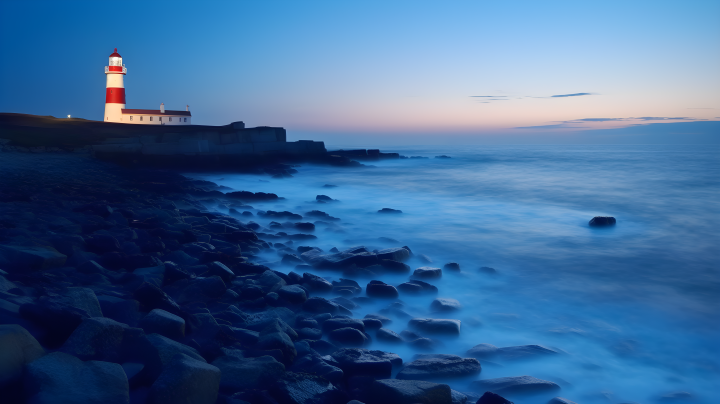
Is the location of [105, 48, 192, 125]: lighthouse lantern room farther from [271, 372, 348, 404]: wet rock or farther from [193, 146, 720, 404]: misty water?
[271, 372, 348, 404]: wet rock

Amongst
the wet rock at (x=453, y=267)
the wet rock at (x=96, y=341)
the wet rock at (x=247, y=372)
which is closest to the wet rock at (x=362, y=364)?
the wet rock at (x=247, y=372)

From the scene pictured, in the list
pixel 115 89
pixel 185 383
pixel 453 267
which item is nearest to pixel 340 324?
pixel 185 383

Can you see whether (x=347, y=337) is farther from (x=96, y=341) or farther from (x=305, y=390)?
(x=96, y=341)

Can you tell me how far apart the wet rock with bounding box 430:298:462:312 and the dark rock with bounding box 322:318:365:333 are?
0.98m

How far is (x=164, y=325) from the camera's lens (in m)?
2.26

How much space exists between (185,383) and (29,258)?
1929 mm

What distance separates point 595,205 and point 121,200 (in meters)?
9.84

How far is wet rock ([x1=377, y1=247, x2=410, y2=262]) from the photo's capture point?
4.71 meters

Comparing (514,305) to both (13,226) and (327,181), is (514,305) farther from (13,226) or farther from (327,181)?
(327,181)

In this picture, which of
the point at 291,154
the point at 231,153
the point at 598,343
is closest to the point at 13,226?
the point at 598,343

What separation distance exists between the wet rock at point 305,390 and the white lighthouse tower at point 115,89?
33.8 metres

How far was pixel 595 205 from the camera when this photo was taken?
34.6ft

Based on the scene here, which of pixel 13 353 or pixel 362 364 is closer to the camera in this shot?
pixel 13 353

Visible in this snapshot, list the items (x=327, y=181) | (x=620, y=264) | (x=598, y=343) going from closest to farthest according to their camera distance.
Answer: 1. (x=598, y=343)
2. (x=620, y=264)
3. (x=327, y=181)
